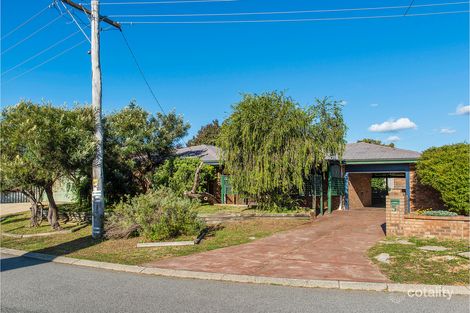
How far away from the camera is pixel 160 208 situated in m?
10.8

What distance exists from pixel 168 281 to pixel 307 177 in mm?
10484

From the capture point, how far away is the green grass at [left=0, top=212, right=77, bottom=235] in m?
13.9

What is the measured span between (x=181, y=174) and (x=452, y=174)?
1214cm

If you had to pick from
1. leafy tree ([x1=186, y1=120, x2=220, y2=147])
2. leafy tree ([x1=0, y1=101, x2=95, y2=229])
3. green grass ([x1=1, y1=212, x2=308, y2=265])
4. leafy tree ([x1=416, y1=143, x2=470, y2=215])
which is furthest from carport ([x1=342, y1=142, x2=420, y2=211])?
leafy tree ([x1=186, y1=120, x2=220, y2=147])

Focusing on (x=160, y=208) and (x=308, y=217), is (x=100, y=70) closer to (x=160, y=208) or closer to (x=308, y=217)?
(x=160, y=208)

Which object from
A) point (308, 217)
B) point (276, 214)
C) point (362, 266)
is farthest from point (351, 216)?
point (362, 266)

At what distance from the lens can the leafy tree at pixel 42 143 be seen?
480 inches

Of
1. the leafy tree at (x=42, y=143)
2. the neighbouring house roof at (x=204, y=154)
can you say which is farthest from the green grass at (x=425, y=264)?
the neighbouring house roof at (x=204, y=154)

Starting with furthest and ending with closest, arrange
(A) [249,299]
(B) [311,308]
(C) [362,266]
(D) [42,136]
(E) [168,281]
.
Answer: (D) [42,136]
(C) [362,266]
(E) [168,281]
(A) [249,299]
(B) [311,308]

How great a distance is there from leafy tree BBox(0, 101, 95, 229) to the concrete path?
623cm

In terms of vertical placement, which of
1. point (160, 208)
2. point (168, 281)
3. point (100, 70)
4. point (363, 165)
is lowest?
point (168, 281)

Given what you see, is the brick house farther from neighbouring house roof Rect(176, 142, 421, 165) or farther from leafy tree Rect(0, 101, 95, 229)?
leafy tree Rect(0, 101, 95, 229)

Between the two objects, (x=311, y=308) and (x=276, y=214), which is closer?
(x=311, y=308)
